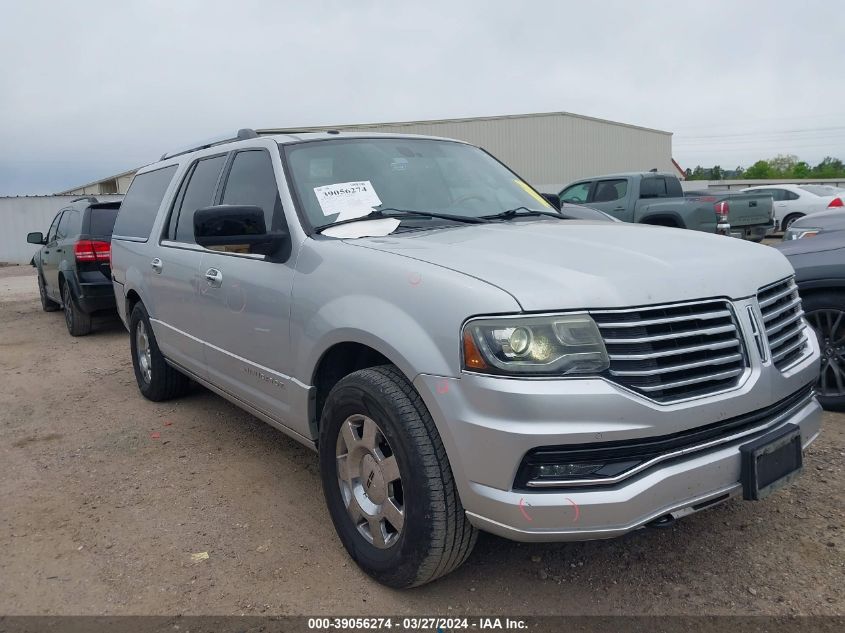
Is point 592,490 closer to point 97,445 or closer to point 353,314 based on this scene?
point 353,314

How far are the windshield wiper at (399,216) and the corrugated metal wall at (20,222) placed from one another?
25007 millimetres

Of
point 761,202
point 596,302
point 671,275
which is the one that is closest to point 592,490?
point 596,302

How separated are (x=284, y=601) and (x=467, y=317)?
1.41 m

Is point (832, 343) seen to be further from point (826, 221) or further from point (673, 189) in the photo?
point (673, 189)

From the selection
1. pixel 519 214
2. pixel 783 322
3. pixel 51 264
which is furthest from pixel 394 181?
pixel 51 264

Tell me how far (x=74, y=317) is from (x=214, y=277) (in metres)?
5.87

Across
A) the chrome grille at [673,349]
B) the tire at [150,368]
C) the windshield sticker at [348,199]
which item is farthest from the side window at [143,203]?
the chrome grille at [673,349]

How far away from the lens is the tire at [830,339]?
4.31 meters

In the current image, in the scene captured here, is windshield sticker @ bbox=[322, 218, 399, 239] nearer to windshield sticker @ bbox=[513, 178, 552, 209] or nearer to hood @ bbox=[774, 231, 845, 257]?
windshield sticker @ bbox=[513, 178, 552, 209]

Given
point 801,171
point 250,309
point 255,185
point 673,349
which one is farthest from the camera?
point 801,171

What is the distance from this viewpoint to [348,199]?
3.43 metres

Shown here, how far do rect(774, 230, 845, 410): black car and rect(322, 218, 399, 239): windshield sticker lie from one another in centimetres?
276

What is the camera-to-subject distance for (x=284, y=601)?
279 cm

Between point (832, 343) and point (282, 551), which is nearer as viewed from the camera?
point (282, 551)
